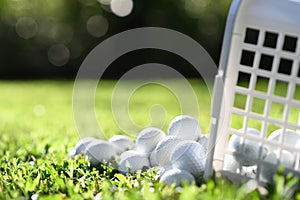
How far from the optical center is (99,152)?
328 cm

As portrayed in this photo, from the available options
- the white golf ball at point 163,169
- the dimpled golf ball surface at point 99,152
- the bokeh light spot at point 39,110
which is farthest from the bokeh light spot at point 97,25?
the white golf ball at point 163,169

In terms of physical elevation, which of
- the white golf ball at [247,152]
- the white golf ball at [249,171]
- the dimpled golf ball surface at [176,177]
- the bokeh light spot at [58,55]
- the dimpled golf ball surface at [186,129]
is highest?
the white golf ball at [247,152]

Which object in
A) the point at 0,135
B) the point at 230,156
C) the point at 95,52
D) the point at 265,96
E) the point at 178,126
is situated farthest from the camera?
the point at 95,52

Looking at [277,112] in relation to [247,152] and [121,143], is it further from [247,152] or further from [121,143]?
[247,152]

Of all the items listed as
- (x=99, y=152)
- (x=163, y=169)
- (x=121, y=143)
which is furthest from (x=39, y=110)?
(x=163, y=169)

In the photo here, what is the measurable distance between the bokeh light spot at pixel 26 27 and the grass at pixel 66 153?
2.58 metres

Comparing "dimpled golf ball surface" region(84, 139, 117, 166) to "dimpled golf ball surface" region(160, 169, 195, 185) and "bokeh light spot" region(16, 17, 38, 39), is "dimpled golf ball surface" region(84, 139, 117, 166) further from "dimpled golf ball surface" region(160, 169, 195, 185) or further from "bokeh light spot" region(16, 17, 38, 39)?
"bokeh light spot" region(16, 17, 38, 39)

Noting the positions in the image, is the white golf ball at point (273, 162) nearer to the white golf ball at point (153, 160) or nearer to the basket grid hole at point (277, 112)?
the white golf ball at point (153, 160)

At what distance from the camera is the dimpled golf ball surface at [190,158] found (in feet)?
9.06

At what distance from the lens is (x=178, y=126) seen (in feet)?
10.3

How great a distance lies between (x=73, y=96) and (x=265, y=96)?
609 cm

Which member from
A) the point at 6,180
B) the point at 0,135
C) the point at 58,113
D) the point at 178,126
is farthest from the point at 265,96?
the point at 58,113

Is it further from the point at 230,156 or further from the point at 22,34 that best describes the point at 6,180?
the point at 22,34

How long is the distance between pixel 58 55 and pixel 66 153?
788 cm
